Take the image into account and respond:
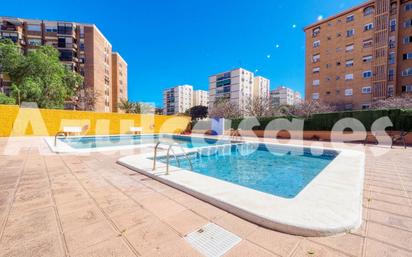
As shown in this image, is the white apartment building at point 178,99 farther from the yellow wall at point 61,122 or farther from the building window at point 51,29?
the yellow wall at point 61,122

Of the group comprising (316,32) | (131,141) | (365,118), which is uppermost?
(316,32)

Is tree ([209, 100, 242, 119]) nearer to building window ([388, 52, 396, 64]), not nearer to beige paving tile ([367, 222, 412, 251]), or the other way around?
building window ([388, 52, 396, 64])

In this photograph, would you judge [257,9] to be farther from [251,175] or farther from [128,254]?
[128,254]

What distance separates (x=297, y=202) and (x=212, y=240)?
1.39 m

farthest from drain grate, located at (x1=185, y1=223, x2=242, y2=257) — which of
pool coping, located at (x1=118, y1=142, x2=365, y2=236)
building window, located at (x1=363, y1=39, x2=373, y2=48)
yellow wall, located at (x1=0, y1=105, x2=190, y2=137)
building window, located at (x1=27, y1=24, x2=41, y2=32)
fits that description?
building window, located at (x1=27, y1=24, x2=41, y2=32)

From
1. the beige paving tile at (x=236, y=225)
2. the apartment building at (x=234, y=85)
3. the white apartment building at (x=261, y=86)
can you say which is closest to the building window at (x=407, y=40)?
the beige paving tile at (x=236, y=225)

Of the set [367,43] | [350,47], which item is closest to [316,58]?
[350,47]

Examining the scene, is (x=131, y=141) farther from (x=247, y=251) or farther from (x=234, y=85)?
(x=234, y=85)

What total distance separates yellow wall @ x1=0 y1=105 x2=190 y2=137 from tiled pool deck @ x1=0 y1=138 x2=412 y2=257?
1272 cm

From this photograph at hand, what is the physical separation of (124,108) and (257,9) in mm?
29504

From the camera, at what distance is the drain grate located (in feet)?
5.60

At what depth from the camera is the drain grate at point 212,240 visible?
1.71 metres

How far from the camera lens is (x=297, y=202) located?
102 inches

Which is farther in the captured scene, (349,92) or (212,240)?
(349,92)
